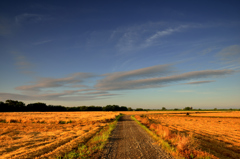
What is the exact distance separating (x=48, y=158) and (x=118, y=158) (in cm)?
455

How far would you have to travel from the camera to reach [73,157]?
10.0m

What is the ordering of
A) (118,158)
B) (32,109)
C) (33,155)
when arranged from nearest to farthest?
(118,158) < (33,155) < (32,109)

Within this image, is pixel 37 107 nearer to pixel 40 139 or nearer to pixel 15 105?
pixel 15 105

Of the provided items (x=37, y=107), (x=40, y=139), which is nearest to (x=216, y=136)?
(x=40, y=139)

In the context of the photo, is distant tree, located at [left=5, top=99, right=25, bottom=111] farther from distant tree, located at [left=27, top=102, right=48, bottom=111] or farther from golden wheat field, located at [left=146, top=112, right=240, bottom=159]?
golden wheat field, located at [left=146, top=112, right=240, bottom=159]

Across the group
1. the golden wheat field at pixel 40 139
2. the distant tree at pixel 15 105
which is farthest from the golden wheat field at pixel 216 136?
the distant tree at pixel 15 105

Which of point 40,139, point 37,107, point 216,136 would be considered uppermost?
point 37,107

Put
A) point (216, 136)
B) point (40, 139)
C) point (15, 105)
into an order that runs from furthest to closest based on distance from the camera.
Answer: point (15, 105) < point (216, 136) < point (40, 139)

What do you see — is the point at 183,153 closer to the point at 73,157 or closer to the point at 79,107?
the point at 73,157

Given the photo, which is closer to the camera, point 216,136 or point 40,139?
point 40,139

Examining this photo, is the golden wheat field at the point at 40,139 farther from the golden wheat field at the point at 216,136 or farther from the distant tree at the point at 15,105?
the distant tree at the point at 15,105

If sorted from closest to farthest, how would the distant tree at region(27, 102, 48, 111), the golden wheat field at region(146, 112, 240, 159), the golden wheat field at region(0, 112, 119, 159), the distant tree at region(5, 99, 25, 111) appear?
the golden wheat field at region(0, 112, 119, 159) → the golden wheat field at region(146, 112, 240, 159) → the distant tree at region(5, 99, 25, 111) → the distant tree at region(27, 102, 48, 111)

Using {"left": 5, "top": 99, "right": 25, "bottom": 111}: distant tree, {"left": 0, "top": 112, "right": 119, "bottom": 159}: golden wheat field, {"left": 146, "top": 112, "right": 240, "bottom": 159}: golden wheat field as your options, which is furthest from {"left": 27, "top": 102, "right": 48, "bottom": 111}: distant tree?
{"left": 146, "top": 112, "right": 240, "bottom": 159}: golden wheat field

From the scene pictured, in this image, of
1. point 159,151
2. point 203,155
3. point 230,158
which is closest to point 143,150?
point 159,151
